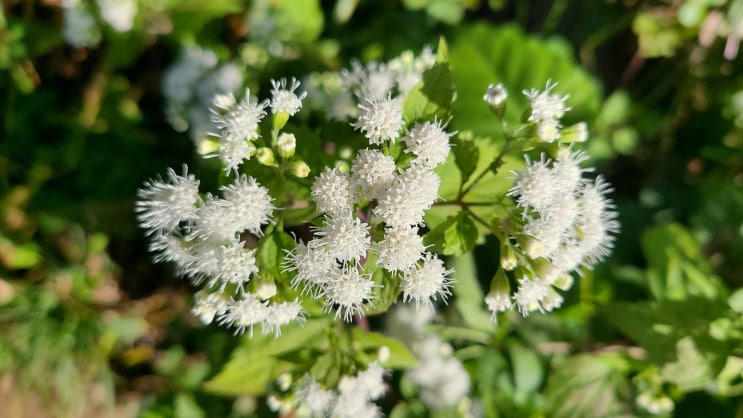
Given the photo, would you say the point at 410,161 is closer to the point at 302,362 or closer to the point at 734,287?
the point at 302,362

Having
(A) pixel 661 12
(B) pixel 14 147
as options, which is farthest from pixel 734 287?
(B) pixel 14 147

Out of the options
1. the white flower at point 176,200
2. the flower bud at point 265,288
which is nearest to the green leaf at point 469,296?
the flower bud at point 265,288

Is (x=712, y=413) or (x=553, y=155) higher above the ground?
(x=553, y=155)

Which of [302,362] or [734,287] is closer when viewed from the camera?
[302,362]

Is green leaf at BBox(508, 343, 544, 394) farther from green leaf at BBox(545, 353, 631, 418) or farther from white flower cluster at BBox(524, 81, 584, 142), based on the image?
white flower cluster at BBox(524, 81, 584, 142)

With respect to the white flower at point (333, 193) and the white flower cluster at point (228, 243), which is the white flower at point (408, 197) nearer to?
the white flower at point (333, 193)
